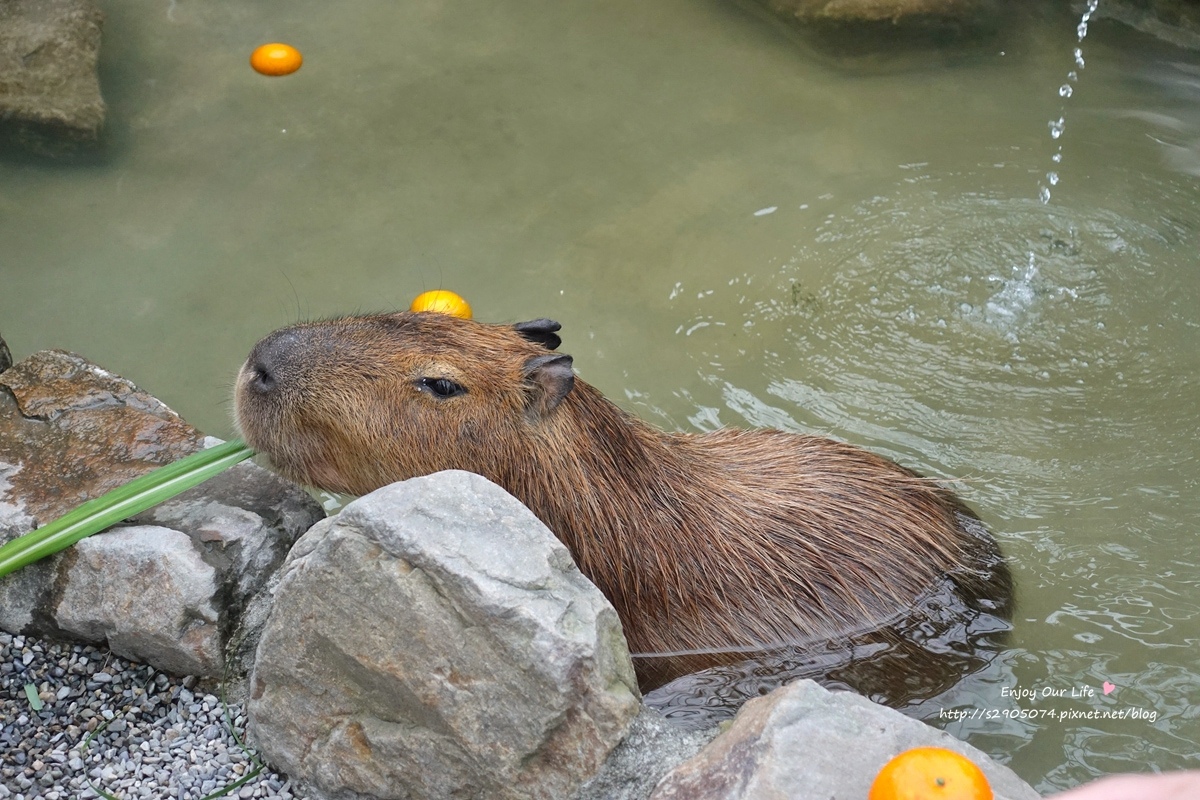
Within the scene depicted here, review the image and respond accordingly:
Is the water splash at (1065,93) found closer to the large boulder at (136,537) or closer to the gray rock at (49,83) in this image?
the large boulder at (136,537)

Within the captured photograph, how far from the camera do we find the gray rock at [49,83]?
618 cm

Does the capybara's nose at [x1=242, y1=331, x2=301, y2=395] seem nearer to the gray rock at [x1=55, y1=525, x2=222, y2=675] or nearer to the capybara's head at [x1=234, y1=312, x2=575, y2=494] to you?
the capybara's head at [x1=234, y1=312, x2=575, y2=494]

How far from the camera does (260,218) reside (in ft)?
20.2

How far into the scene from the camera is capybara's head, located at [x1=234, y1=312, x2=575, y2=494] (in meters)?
3.33

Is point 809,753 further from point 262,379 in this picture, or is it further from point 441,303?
point 441,303

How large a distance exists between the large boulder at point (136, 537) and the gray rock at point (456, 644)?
0.42m

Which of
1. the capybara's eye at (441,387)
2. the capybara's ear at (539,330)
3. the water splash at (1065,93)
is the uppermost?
the water splash at (1065,93)

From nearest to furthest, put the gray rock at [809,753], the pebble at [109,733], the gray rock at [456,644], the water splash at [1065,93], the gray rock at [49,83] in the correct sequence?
the gray rock at [809,753]
the gray rock at [456,644]
the pebble at [109,733]
the gray rock at [49,83]
the water splash at [1065,93]

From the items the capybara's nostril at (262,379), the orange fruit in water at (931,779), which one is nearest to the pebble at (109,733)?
the capybara's nostril at (262,379)

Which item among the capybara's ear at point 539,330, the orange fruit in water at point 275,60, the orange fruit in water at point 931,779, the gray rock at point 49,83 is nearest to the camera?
the orange fruit in water at point 931,779

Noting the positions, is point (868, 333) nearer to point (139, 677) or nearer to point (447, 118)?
point (447, 118)

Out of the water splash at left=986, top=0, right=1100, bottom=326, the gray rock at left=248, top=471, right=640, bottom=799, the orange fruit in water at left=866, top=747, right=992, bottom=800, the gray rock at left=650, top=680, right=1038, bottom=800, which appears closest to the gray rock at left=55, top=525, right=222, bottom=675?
the gray rock at left=248, top=471, right=640, bottom=799

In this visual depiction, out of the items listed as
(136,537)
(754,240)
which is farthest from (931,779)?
(754,240)

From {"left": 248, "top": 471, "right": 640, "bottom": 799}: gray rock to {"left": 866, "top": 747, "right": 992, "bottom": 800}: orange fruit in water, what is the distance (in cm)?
73
